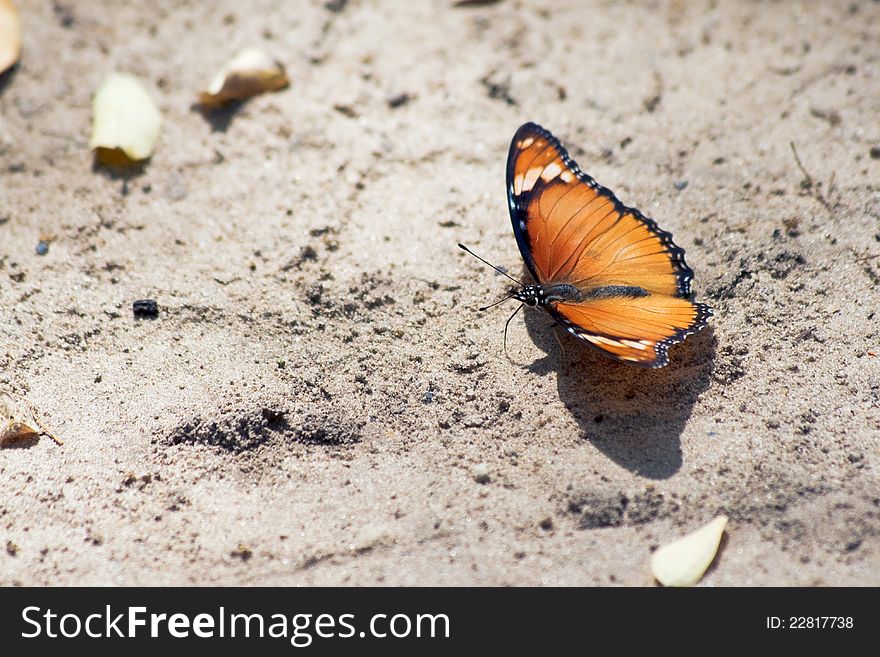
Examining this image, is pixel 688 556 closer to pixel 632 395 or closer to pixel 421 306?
pixel 632 395

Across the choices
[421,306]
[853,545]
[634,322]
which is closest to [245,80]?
[421,306]

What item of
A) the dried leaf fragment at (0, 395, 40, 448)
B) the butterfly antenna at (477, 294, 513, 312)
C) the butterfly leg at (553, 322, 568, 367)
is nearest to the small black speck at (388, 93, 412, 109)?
the butterfly antenna at (477, 294, 513, 312)

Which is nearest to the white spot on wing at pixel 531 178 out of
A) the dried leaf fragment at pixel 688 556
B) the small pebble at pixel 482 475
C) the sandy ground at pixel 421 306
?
the sandy ground at pixel 421 306

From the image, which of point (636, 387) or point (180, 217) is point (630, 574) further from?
point (180, 217)

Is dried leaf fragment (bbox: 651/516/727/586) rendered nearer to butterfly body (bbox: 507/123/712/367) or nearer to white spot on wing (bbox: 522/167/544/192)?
butterfly body (bbox: 507/123/712/367)

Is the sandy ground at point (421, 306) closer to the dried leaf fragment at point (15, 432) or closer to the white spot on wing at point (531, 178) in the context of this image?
the dried leaf fragment at point (15, 432)

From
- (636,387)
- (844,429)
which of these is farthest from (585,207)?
(844,429)
